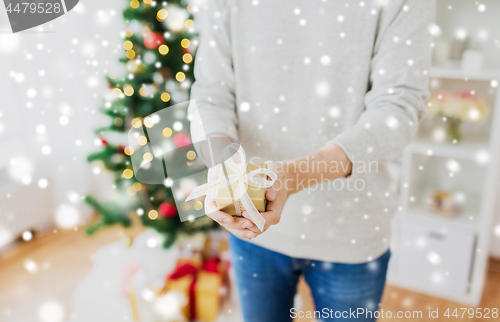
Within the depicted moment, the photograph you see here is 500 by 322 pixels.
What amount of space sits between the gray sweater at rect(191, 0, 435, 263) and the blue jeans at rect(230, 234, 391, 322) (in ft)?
0.09

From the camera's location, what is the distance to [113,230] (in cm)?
244

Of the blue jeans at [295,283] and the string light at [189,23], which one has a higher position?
the string light at [189,23]

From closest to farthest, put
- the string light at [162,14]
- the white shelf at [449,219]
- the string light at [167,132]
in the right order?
the string light at [167,132], the string light at [162,14], the white shelf at [449,219]

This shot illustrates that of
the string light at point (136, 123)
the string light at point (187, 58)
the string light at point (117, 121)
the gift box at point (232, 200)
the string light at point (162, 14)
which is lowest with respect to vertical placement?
the string light at point (117, 121)

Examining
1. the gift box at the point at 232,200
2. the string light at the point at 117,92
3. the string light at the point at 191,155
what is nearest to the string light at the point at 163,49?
the string light at the point at 117,92

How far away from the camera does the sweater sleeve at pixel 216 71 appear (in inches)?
31.7

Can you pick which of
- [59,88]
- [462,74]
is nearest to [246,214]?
[462,74]

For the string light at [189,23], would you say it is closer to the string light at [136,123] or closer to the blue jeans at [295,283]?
the string light at [136,123]

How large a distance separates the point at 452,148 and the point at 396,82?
1171 mm

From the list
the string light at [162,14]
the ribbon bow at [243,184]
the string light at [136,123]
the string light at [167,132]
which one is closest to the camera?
the ribbon bow at [243,184]

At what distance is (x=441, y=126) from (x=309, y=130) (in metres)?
1.35

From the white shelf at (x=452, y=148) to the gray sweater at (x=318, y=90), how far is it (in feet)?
3.35

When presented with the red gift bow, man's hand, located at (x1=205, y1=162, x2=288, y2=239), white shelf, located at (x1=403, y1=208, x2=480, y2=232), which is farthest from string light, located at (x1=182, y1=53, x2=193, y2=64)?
white shelf, located at (x1=403, y1=208, x2=480, y2=232)

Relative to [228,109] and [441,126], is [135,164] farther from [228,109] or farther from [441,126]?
[441,126]
